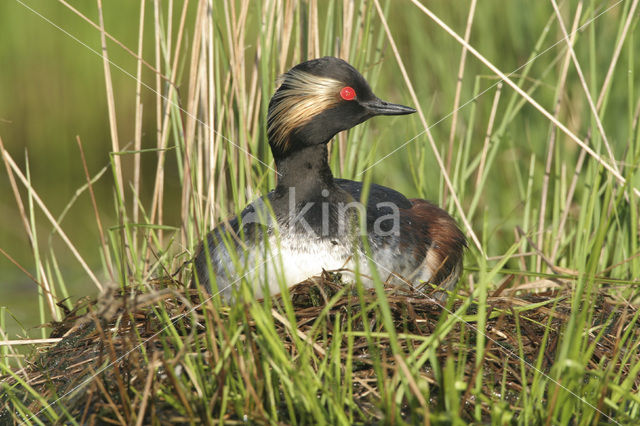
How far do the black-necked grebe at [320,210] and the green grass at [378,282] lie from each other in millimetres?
218

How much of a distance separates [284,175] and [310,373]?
178 centimetres

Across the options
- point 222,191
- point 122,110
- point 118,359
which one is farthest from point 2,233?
point 118,359

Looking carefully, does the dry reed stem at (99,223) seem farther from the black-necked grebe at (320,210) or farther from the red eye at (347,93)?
the red eye at (347,93)

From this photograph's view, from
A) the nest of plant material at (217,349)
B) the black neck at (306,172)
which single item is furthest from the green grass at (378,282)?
the black neck at (306,172)

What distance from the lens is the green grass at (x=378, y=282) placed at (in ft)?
8.24

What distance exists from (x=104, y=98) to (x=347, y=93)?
19.2ft

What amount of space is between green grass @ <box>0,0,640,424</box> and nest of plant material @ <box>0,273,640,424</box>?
0.05 ft

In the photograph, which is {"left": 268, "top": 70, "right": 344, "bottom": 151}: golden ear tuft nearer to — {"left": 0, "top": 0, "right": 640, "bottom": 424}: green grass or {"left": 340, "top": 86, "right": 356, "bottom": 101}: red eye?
{"left": 340, "top": 86, "right": 356, "bottom": 101}: red eye

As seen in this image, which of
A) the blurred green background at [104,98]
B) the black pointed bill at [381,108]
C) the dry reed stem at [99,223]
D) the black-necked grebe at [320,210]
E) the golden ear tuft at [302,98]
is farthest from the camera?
the blurred green background at [104,98]

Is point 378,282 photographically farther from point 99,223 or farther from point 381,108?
point 99,223

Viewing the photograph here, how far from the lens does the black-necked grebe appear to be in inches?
148

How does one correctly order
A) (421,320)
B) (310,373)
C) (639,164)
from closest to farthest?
(310,373), (421,320), (639,164)

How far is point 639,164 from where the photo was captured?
435cm

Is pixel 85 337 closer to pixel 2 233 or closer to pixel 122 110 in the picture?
pixel 2 233
